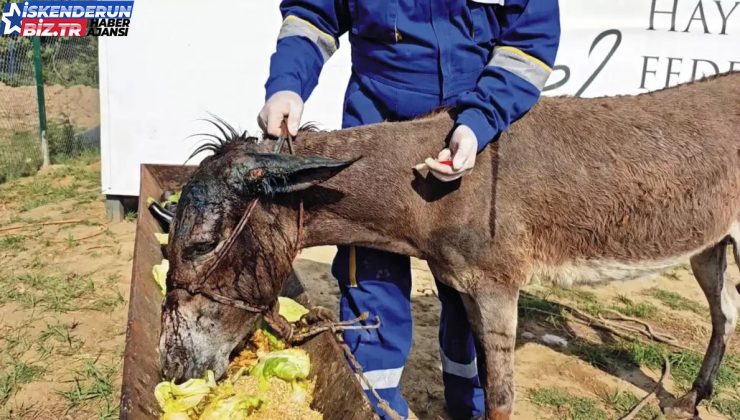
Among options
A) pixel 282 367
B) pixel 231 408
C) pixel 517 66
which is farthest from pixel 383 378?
pixel 517 66

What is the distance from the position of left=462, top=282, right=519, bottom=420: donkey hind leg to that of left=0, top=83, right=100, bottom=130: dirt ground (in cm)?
851

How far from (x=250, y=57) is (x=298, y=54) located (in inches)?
164

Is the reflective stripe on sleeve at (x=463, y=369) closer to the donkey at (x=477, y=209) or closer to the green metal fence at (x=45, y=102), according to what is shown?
the donkey at (x=477, y=209)

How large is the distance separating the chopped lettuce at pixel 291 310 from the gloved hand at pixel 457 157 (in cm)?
128

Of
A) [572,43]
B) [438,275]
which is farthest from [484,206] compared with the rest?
[572,43]

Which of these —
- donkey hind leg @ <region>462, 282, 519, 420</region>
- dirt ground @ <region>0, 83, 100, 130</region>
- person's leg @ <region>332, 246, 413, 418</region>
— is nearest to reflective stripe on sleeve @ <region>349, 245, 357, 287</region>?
person's leg @ <region>332, 246, 413, 418</region>

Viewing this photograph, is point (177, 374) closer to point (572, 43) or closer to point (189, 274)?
point (189, 274)

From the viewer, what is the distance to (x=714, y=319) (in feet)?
14.0

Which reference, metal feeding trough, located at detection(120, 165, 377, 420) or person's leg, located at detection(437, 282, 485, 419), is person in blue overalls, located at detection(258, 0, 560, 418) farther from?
person's leg, located at detection(437, 282, 485, 419)

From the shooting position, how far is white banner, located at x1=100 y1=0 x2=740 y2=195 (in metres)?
6.90

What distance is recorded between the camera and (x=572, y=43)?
23.1 feet

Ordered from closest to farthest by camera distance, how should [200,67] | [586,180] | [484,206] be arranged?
[484,206] < [586,180] < [200,67]

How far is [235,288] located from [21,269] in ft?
13.9

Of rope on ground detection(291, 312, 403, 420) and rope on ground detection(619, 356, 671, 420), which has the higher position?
rope on ground detection(291, 312, 403, 420)
